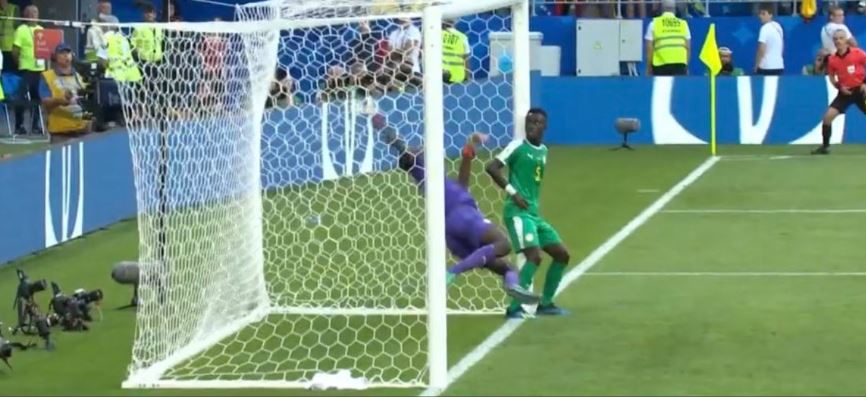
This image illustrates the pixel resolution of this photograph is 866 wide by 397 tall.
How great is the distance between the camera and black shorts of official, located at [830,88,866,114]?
29297 mm

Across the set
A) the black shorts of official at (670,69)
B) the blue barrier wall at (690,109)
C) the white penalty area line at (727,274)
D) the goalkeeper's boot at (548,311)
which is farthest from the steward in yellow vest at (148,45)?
the black shorts of official at (670,69)

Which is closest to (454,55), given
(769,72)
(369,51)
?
(769,72)

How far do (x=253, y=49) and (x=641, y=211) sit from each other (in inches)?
323

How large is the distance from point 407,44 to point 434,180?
526 cm

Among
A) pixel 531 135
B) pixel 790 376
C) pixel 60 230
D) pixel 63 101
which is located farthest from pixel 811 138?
pixel 790 376

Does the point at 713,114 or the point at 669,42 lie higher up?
the point at 669,42

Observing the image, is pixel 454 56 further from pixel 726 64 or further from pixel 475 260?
pixel 475 260

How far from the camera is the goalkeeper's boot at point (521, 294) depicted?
15086 mm

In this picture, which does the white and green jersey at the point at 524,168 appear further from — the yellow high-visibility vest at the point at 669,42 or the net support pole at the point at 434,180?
the yellow high-visibility vest at the point at 669,42

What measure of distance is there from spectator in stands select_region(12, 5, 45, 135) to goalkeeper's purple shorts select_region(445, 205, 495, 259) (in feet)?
54.0

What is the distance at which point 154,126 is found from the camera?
1459cm

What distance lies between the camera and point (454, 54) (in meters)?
27.0

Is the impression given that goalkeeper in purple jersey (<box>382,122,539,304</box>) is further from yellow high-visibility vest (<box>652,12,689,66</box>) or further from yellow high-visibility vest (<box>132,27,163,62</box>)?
yellow high-visibility vest (<box>652,12,689,66</box>)

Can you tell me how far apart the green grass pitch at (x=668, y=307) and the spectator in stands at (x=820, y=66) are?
6.00m
